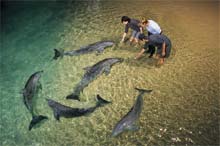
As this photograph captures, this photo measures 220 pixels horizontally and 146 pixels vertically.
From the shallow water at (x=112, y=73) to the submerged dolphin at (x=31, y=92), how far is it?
107 millimetres

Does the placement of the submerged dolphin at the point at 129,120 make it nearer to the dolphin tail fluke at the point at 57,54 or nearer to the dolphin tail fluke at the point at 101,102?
the dolphin tail fluke at the point at 101,102

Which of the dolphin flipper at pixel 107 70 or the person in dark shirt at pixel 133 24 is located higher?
the person in dark shirt at pixel 133 24

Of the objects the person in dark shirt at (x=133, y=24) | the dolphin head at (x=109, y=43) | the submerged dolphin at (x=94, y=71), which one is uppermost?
the person in dark shirt at (x=133, y=24)

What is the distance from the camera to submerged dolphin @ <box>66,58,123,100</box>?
6.79 metres

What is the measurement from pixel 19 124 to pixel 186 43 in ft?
13.7

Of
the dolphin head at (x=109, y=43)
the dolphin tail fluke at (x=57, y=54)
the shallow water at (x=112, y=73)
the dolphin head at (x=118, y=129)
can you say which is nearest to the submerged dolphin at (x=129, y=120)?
the dolphin head at (x=118, y=129)

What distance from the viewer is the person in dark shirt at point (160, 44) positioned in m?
6.93

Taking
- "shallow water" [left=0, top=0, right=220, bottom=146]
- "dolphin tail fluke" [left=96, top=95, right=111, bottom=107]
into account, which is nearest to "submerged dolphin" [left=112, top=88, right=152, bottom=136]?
"shallow water" [left=0, top=0, right=220, bottom=146]

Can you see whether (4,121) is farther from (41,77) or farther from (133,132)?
(133,132)

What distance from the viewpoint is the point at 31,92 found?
6.77 metres

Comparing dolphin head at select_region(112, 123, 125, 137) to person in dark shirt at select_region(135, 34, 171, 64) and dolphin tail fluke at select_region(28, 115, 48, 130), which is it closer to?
dolphin tail fluke at select_region(28, 115, 48, 130)

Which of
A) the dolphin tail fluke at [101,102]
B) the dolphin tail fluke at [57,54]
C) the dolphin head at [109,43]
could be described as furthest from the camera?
the dolphin head at [109,43]

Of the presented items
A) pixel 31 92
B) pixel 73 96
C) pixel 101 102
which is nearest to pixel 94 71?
pixel 73 96

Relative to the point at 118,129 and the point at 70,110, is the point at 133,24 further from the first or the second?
the point at 118,129
